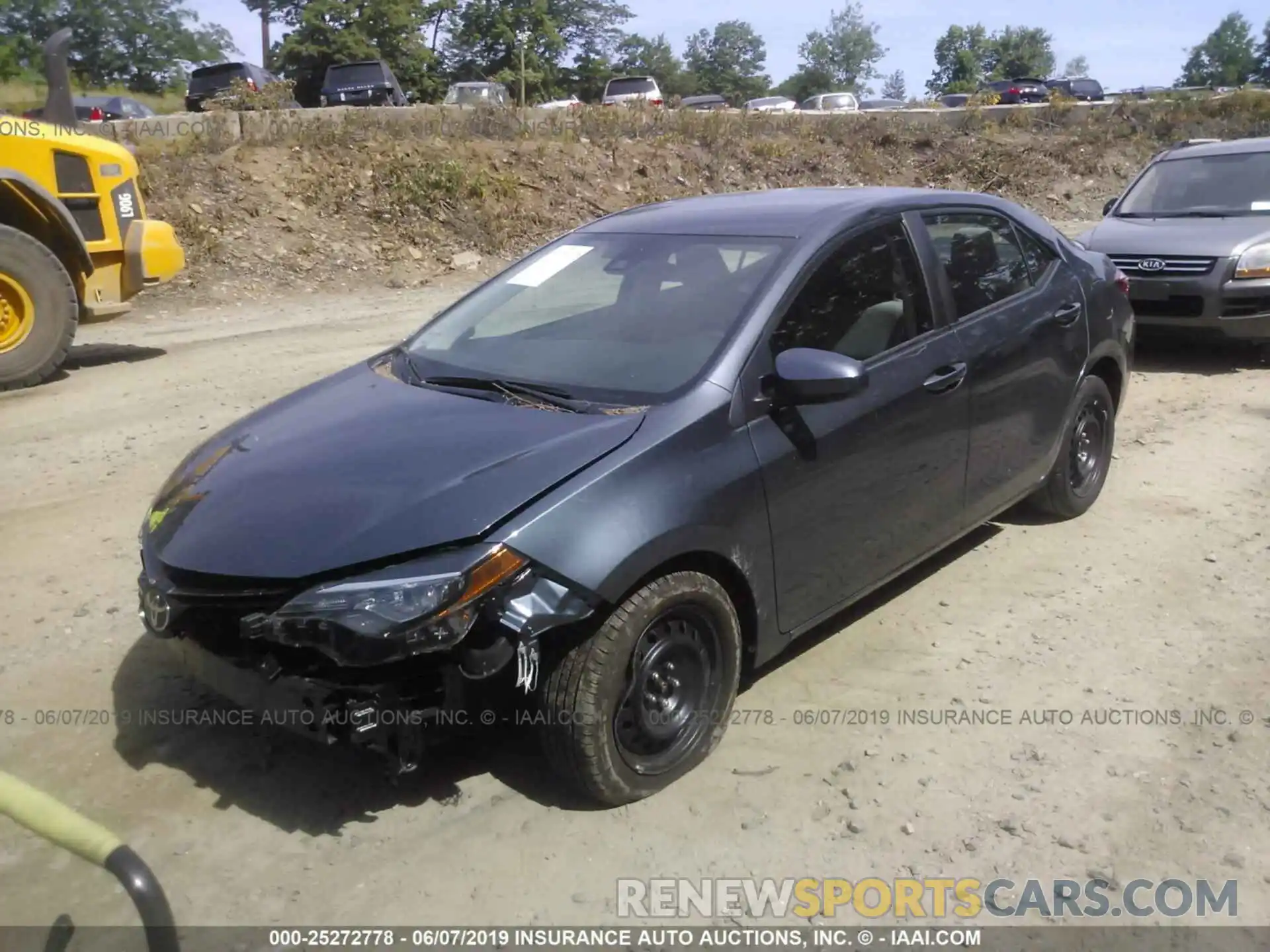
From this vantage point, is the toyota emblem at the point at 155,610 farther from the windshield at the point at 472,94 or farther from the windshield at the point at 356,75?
the windshield at the point at 356,75

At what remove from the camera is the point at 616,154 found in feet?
60.8

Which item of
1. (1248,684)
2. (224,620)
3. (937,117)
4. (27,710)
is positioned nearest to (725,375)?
(224,620)

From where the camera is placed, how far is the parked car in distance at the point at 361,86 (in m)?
27.3

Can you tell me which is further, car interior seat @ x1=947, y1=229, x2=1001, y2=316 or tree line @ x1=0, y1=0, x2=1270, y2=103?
tree line @ x1=0, y1=0, x2=1270, y2=103

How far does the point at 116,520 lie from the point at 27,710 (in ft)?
6.14

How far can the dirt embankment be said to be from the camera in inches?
558

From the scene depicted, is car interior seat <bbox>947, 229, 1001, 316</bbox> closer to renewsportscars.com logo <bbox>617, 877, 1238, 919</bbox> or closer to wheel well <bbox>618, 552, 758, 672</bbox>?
wheel well <bbox>618, 552, 758, 672</bbox>

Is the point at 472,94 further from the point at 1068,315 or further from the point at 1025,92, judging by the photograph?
the point at 1025,92

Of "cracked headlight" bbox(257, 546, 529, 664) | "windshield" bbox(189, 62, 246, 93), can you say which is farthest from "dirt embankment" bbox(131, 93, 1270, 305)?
"windshield" bbox(189, 62, 246, 93)

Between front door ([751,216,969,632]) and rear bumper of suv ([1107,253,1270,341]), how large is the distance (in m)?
5.13

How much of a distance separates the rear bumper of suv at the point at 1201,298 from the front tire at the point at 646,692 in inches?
260

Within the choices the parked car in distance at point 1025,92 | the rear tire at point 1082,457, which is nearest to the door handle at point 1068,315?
the rear tire at point 1082,457

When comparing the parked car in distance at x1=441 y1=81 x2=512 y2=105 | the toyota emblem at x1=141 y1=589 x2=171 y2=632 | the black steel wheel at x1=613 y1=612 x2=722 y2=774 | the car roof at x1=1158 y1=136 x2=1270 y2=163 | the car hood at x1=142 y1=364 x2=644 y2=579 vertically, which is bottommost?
the black steel wheel at x1=613 y1=612 x2=722 y2=774

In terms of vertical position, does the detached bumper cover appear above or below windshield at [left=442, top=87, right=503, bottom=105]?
below
